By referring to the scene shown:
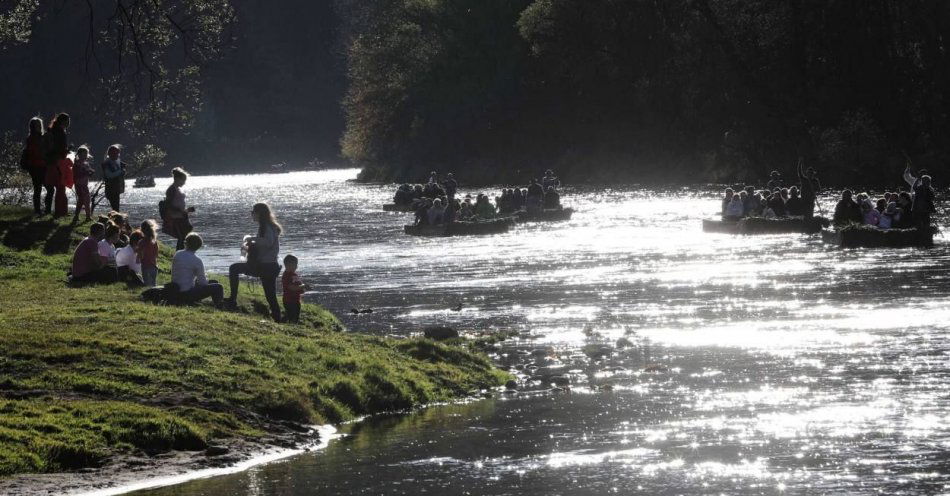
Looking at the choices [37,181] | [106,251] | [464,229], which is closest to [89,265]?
[106,251]

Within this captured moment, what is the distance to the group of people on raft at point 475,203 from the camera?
193 feet

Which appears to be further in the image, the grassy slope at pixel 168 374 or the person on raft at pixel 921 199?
the person on raft at pixel 921 199

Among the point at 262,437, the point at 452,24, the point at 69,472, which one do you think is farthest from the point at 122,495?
the point at 452,24

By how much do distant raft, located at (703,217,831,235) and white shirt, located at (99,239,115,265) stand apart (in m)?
29.6

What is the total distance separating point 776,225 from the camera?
167ft

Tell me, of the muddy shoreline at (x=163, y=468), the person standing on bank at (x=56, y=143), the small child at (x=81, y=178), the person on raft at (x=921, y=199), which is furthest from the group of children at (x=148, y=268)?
the person on raft at (x=921, y=199)

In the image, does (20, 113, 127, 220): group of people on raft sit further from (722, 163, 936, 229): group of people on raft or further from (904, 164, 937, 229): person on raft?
(904, 164, 937, 229): person on raft

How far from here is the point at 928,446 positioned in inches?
617

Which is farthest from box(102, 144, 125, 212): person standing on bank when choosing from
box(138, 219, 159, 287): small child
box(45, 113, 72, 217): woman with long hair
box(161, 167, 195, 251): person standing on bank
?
box(138, 219, 159, 287): small child

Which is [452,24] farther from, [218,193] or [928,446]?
[928,446]

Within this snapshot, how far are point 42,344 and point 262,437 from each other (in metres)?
3.38

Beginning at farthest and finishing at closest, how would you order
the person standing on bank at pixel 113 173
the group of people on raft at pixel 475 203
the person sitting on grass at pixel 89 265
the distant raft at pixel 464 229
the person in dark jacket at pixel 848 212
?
1. the group of people on raft at pixel 475 203
2. the distant raft at pixel 464 229
3. the person in dark jacket at pixel 848 212
4. the person standing on bank at pixel 113 173
5. the person sitting on grass at pixel 89 265

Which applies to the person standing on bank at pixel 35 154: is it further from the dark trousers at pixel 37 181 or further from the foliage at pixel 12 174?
the foliage at pixel 12 174

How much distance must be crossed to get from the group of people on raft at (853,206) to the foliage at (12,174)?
2348 centimetres
